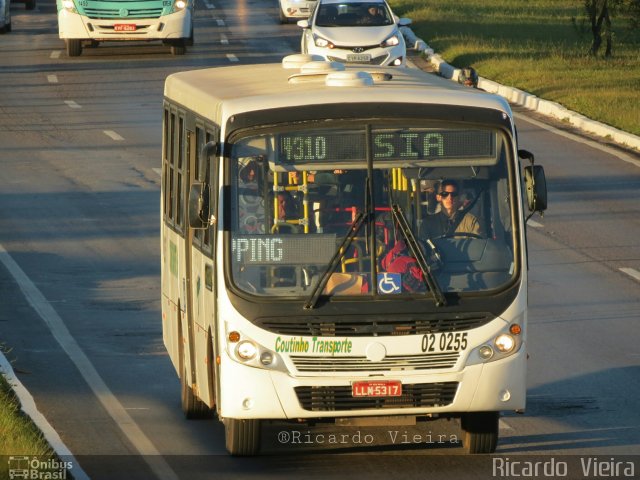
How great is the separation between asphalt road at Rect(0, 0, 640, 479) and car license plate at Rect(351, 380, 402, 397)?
0.51 meters

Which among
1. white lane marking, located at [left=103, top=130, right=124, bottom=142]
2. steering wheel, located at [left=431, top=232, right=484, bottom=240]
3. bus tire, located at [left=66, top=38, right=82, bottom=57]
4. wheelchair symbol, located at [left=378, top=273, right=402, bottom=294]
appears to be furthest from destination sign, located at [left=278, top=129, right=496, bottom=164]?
bus tire, located at [left=66, top=38, right=82, bottom=57]

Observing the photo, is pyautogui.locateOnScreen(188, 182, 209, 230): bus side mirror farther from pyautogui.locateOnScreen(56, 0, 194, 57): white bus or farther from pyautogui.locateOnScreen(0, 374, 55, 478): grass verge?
pyautogui.locateOnScreen(56, 0, 194, 57): white bus

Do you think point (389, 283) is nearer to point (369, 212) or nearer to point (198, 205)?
point (369, 212)

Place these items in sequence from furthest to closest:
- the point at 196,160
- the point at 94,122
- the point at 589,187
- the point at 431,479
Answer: the point at 94,122, the point at 589,187, the point at 196,160, the point at 431,479

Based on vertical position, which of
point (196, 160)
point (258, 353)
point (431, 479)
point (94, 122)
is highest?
point (196, 160)

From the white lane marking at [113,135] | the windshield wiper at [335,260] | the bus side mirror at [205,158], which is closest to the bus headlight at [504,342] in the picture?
the windshield wiper at [335,260]

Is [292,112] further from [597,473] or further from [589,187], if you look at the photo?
[589,187]

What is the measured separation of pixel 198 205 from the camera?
1012cm

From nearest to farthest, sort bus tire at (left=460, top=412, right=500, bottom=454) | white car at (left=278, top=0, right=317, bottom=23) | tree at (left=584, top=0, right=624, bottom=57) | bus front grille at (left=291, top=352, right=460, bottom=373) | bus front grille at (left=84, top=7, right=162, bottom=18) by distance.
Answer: bus front grille at (left=291, top=352, right=460, bottom=373), bus tire at (left=460, top=412, right=500, bottom=454), tree at (left=584, top=0, right=624, bottom=57), bus front grille at (left=84, top=7, right=162, bottom=18), white car at (left=278, top=0, right=317, bottom=23)

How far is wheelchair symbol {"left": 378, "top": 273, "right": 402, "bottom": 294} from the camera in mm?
10008

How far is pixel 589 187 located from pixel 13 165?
893cm

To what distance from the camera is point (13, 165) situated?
26359 millimetres

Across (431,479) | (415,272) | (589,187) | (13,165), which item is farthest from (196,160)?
(13,165)

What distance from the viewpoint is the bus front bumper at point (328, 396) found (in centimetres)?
995
